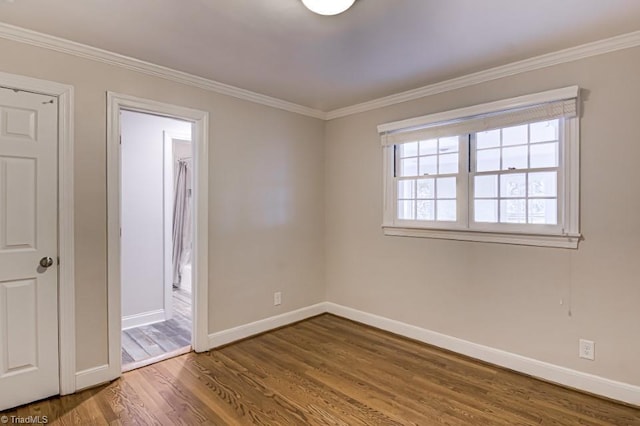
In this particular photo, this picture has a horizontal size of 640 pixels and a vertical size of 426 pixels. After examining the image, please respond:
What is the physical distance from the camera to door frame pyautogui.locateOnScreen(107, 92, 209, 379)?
8.62 ft

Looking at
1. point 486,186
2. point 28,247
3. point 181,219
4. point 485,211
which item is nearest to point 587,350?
point 485,211

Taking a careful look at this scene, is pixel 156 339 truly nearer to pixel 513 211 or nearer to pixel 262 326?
pixel 262 326

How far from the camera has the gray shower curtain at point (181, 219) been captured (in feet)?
17.7

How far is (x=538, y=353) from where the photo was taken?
273 centimetres

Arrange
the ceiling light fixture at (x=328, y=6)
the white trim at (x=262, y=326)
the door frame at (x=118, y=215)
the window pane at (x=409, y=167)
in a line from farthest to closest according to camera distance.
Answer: the window pane at (x=409, y=167)
the white trim at (x=262, y=326)
the door frame at (x=118, y=215)
the ceiling light fixture at (x=328, y=6)

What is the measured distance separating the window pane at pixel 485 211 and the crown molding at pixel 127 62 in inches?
87.0

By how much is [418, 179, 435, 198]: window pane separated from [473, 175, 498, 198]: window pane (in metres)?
0.43

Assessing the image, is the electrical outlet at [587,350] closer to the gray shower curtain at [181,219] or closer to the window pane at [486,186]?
the window pane at [486,186]

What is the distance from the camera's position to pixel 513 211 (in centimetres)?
287

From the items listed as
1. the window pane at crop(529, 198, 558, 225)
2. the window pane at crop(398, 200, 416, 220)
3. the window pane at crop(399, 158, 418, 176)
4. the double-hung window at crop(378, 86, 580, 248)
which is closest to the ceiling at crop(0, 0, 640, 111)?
the double-hung window at crop(378, 86, 580, 248)

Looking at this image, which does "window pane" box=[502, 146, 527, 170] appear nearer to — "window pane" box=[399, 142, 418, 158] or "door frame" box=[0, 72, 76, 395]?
"window pane" box=[399, 142, 418, 158]

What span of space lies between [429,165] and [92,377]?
3.34 meters

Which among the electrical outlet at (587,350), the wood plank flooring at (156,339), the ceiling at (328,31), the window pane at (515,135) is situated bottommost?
the wood plank flooring at (156,339)

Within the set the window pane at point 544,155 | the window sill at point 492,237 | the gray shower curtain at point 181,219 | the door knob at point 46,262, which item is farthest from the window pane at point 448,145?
the gray shower curtain at point 181,219
